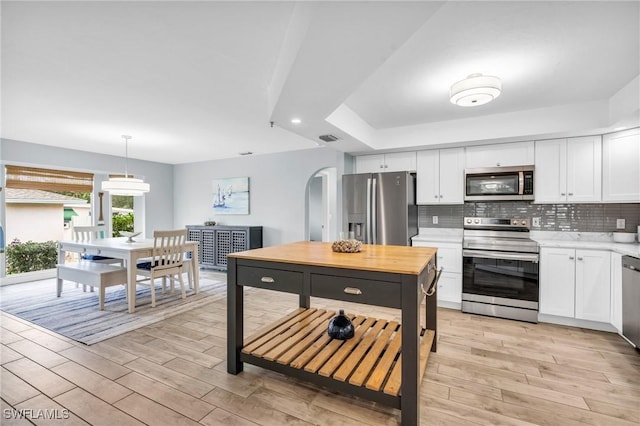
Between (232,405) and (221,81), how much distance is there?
256 centimetres

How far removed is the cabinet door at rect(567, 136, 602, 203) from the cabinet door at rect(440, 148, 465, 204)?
112 cm

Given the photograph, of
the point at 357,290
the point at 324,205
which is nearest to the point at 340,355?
the point at 357,290

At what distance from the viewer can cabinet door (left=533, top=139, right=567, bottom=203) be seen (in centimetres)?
341

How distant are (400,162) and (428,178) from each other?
1.50ft

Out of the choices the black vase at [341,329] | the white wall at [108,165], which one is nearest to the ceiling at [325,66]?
the white wall at [108,165]

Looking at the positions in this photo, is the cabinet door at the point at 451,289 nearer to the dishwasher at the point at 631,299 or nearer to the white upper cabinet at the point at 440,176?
the white upper cabinet at the point at 440,176

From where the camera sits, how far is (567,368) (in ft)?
7.54

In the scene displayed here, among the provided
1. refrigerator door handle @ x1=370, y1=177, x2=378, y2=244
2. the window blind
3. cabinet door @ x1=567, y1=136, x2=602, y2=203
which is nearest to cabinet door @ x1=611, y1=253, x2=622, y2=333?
cabinet door @ x1=567, y1=136, x2=602, y2=203

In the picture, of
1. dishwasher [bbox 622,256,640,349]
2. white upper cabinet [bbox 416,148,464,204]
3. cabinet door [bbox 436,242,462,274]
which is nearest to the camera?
dishwasher [bbox 622,256,640,349]

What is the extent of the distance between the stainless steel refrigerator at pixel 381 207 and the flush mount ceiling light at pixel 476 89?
1558 mm

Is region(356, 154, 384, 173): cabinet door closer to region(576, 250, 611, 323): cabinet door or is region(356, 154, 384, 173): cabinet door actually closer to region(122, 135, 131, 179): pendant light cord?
region(576, 250, 611, 323): cabinet door

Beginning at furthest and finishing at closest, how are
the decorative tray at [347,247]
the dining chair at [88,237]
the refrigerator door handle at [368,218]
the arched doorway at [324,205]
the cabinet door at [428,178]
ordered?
the arched doorway at [324,205] → the dining chair at [88,237] → the refrigerator door handle at [368,218] → the cabinet door at [428,178] → the decorative tray at [347,247]

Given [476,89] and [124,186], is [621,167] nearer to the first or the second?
[476,89]

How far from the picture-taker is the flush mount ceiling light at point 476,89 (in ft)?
7.54
